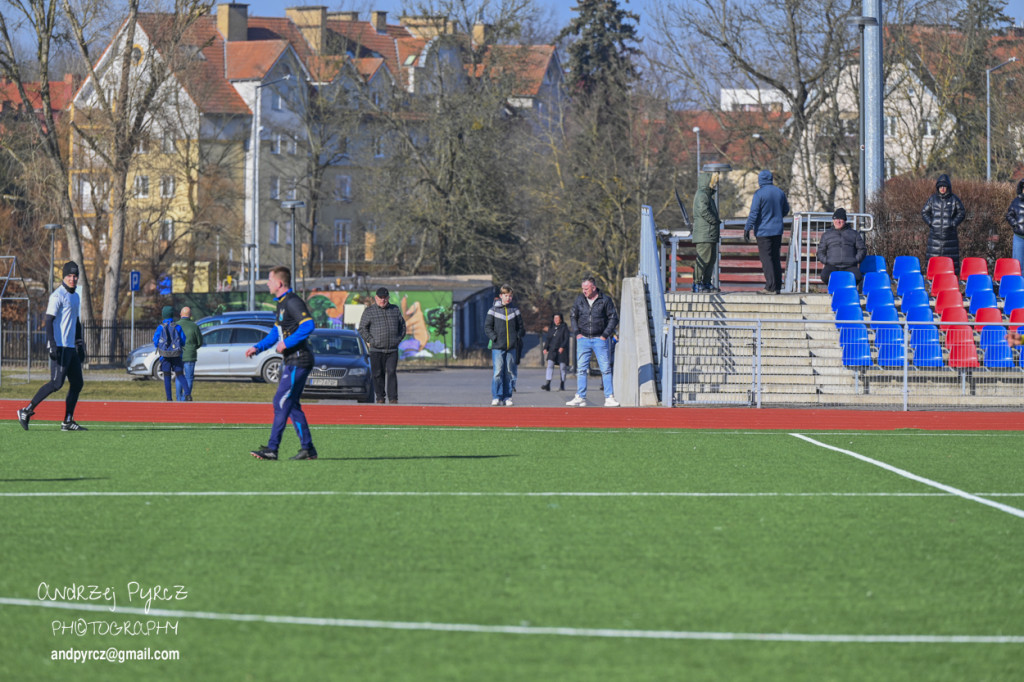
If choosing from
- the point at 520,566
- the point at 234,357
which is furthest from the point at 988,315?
the point at 520,566

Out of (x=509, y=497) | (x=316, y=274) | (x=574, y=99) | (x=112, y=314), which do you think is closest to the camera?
(x=509, y=497)

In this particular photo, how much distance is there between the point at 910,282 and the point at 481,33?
45.3 m

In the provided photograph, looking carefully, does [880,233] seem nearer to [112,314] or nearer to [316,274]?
[112,314]

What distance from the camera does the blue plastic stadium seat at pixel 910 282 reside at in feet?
77.7

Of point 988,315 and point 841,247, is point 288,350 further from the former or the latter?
point 988,315

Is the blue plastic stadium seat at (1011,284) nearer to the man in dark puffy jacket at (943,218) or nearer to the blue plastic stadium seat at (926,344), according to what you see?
the man in dark puffy jacket at (943,218)

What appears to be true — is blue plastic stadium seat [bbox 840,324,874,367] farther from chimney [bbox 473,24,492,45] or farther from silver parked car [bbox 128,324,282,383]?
chimney [bbox 473,24,492,45]

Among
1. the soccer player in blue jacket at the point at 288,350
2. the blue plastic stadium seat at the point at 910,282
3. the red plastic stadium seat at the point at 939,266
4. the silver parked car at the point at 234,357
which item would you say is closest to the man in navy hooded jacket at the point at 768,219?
the blue plastic stadium seat at the point at 910,282

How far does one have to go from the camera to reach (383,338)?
20922 millimetres

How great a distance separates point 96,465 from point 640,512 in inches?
205

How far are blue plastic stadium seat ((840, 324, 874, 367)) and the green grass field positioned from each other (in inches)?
306

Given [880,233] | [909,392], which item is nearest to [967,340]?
[909,392]

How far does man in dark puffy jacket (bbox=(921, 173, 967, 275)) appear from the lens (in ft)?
78.1

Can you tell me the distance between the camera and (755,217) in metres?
21.9
